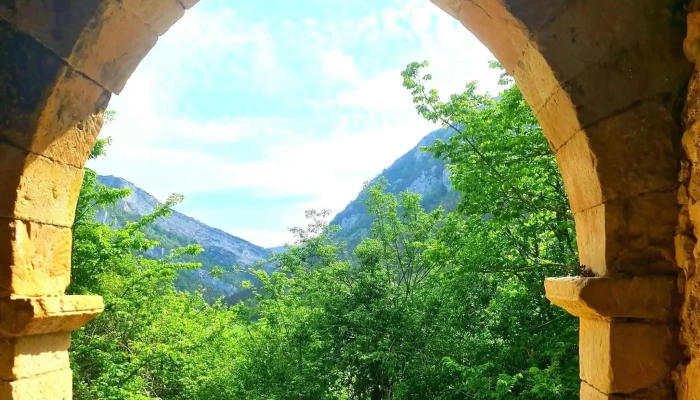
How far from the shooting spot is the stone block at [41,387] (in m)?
1.70

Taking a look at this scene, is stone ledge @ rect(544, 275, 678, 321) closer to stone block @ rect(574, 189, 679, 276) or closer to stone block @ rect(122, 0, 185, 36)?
stone block @ rect(574, 189, 679, 276)

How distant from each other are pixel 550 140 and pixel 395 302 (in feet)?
26.1

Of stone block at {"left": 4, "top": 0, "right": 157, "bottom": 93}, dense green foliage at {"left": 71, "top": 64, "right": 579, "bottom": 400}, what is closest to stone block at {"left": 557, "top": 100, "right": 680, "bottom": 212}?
stone block at {"left": 4, "top": 0, "right": 157, "bottom": 93}

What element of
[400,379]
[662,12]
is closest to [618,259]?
[662,12]

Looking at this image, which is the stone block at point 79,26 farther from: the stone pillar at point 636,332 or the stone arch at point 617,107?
the stone pillar at point 636,332

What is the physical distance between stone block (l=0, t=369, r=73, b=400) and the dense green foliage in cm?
405

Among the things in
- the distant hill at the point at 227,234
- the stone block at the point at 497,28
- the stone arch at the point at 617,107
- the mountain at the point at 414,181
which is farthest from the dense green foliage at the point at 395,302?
the mountain at the point at 414,181

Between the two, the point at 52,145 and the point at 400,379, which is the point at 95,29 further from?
the point at 400,379

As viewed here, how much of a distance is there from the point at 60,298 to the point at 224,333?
13.0 meters

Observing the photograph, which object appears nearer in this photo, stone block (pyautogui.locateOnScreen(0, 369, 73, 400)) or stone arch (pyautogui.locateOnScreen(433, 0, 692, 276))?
stone arch (pyautogui.locateOnScreen(433, 0, 692, 276))

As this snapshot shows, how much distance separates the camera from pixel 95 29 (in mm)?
1815

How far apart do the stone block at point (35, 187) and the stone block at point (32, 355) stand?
0.44 meters

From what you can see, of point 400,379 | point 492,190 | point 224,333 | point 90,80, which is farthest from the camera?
point 224,333

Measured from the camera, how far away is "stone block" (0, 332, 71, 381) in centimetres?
171
